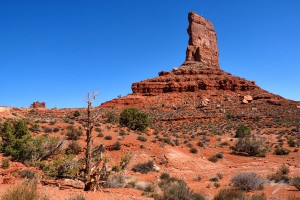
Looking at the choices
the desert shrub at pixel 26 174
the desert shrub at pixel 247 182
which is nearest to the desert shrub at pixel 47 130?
the desert shrub at pixel 26 174

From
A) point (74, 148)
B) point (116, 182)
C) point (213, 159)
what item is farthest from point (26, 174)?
point (213, 159)

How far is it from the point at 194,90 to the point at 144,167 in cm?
5012

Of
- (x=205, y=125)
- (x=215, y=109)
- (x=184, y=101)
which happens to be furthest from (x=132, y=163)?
(x=184, y=101)

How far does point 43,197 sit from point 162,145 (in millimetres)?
17640

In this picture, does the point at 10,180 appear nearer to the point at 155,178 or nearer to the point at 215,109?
the point at 155,178

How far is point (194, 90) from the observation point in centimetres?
6662

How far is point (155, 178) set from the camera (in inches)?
632

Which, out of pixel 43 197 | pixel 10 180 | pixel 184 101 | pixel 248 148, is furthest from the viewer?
pixel 184 101

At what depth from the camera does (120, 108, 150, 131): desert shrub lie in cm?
3158

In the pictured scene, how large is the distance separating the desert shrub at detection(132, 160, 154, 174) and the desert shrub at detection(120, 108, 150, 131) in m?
12.7

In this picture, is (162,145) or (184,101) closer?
(162,145)

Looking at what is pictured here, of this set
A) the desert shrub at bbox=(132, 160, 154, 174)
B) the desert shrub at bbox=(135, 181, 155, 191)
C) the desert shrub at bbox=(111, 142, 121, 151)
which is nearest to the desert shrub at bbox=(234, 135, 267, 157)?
the desert shrub at bbox=(132, 160, 154, 174)

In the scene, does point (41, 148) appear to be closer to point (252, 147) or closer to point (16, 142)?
point (16, 142)

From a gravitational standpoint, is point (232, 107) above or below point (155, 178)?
above
